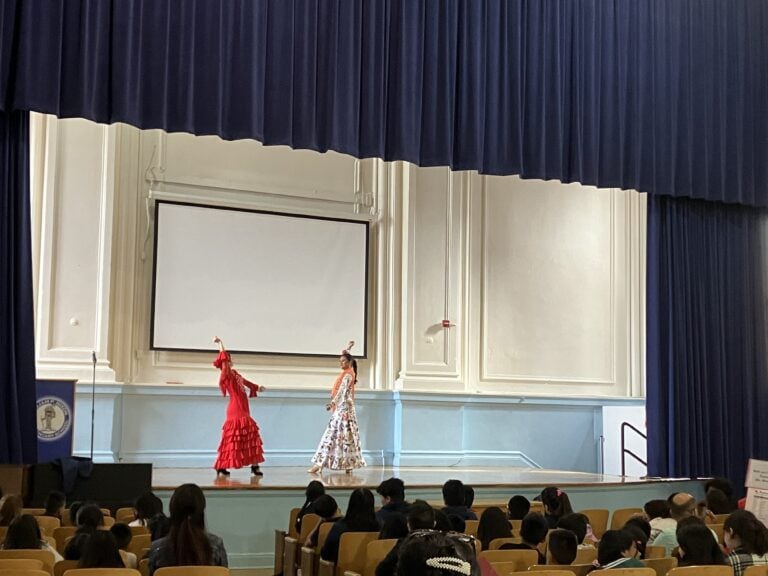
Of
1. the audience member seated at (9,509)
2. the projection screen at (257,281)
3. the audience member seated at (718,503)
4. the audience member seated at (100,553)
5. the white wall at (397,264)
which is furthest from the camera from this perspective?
the projection screen at (257,281)

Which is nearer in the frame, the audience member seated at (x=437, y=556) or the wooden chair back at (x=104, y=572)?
the audience member seated at (x=437, y=556)

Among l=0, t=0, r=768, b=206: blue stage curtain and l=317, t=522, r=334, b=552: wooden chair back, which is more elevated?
l=0, t=0, r=768, b=206: blue stage curtain

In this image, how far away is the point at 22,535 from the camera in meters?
4.48

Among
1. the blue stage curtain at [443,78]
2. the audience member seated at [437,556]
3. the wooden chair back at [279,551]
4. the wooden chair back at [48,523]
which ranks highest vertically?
the blue stage curtain at [443,78]

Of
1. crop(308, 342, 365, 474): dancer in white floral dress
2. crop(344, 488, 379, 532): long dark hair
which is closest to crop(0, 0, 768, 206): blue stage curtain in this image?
crop(308, 342, 365, 474): dancer in white floral dress

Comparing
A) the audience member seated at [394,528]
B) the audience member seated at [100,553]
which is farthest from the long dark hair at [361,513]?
the audience member seated at [100,553]

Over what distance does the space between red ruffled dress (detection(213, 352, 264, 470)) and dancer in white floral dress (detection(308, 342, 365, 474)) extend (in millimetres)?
908

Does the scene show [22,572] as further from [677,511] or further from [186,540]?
[677,511]

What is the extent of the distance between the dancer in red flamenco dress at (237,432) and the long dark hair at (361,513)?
482 centimetres

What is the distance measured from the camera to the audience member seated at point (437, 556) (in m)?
1.74

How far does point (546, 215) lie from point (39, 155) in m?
6.92

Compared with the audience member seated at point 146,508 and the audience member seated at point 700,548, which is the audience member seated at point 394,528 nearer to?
the audience member seated at point 700,548

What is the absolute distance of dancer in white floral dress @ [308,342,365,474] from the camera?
10.9 metres

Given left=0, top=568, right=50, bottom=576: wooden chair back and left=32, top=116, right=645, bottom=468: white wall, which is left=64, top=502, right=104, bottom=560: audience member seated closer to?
left=0, top=568, right=50, bottom=576: wooden chair back
